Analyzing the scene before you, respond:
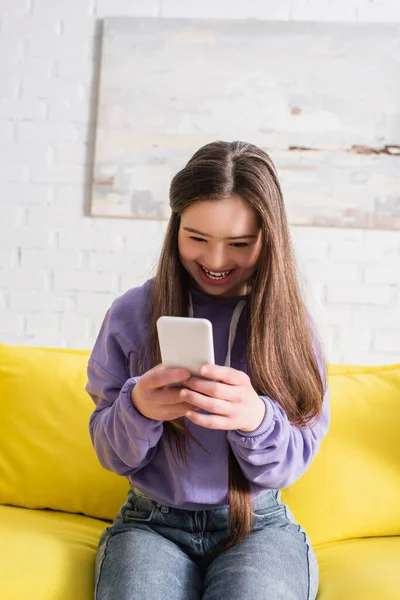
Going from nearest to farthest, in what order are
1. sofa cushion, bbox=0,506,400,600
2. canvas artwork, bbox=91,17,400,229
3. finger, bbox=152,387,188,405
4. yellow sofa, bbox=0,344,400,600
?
finger, bbox=152,387,188,405 < sofa cushion, bbox=0,506,400,600 < yellow sofa, bbox=0,344,400,600 < canvas artwork, bbox=91,17,400,229

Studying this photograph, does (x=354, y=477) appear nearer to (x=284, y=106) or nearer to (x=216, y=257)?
(x=216, y=257)

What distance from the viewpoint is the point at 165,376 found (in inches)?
40.9

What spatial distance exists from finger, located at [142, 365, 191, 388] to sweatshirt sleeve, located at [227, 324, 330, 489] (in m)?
0.17

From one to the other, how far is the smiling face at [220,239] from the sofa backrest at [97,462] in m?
0.54

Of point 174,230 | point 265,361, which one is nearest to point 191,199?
point 174,230

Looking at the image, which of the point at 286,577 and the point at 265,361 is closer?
the point at 286,577

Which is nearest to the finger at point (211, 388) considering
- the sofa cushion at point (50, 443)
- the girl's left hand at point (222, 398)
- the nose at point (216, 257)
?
the girl's left hand at point (222, 398)

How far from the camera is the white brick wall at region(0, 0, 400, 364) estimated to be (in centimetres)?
240

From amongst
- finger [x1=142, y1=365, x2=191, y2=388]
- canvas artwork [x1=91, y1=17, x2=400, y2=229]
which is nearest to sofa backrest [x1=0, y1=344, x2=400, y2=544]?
finger [x1=142, y1=365, x2=191, y2=388]

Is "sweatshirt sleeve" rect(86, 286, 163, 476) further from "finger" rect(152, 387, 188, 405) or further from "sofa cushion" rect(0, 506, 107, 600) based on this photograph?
"sofa cushion" rect(0, 506, 107, 600)

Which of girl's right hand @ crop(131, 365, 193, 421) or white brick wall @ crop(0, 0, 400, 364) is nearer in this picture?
girl's right hand @ crop(131, 365, 193, 421)

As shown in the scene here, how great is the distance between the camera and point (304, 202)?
2365mm

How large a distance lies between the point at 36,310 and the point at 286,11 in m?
1.30

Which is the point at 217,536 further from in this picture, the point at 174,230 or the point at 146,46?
the point at 146,46
